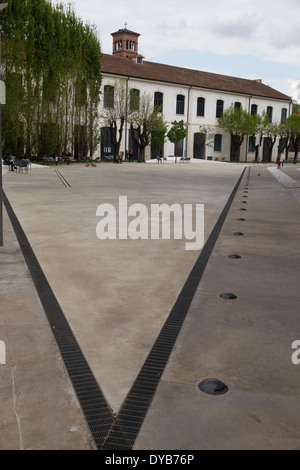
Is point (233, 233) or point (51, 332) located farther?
point (233, 233)

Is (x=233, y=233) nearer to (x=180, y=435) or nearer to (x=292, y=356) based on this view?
(x=292, y=356)

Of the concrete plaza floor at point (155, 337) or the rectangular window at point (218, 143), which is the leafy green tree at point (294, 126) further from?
the concrete plaza floor at point (155, 337)

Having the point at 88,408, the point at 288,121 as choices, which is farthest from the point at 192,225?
the point at 288,121

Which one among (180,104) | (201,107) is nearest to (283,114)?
(201,107)

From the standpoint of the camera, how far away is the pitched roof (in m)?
48.0

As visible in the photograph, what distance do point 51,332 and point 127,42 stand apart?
6809cm

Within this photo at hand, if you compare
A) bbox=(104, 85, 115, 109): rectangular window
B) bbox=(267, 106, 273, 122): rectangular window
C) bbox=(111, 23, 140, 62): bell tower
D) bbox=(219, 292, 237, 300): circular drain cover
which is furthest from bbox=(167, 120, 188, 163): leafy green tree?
A: bbox=(219, 292, 237, 300): circular drain cover

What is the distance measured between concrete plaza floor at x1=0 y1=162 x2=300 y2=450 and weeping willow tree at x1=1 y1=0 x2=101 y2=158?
2558 cm

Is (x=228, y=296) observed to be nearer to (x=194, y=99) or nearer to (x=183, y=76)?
(x=194, y=99)

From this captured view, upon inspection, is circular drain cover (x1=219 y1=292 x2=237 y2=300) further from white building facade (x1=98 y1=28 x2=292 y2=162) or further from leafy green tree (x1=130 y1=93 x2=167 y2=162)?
white building facade (x1=98 y1=28 x2=292 y2=162)

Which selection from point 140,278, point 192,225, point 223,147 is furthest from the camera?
point 223,147

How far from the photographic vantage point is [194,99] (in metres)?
53.3

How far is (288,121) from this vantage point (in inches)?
2311

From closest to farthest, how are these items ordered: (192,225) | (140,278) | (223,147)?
(140,278)
(192,225)
(223,147)
